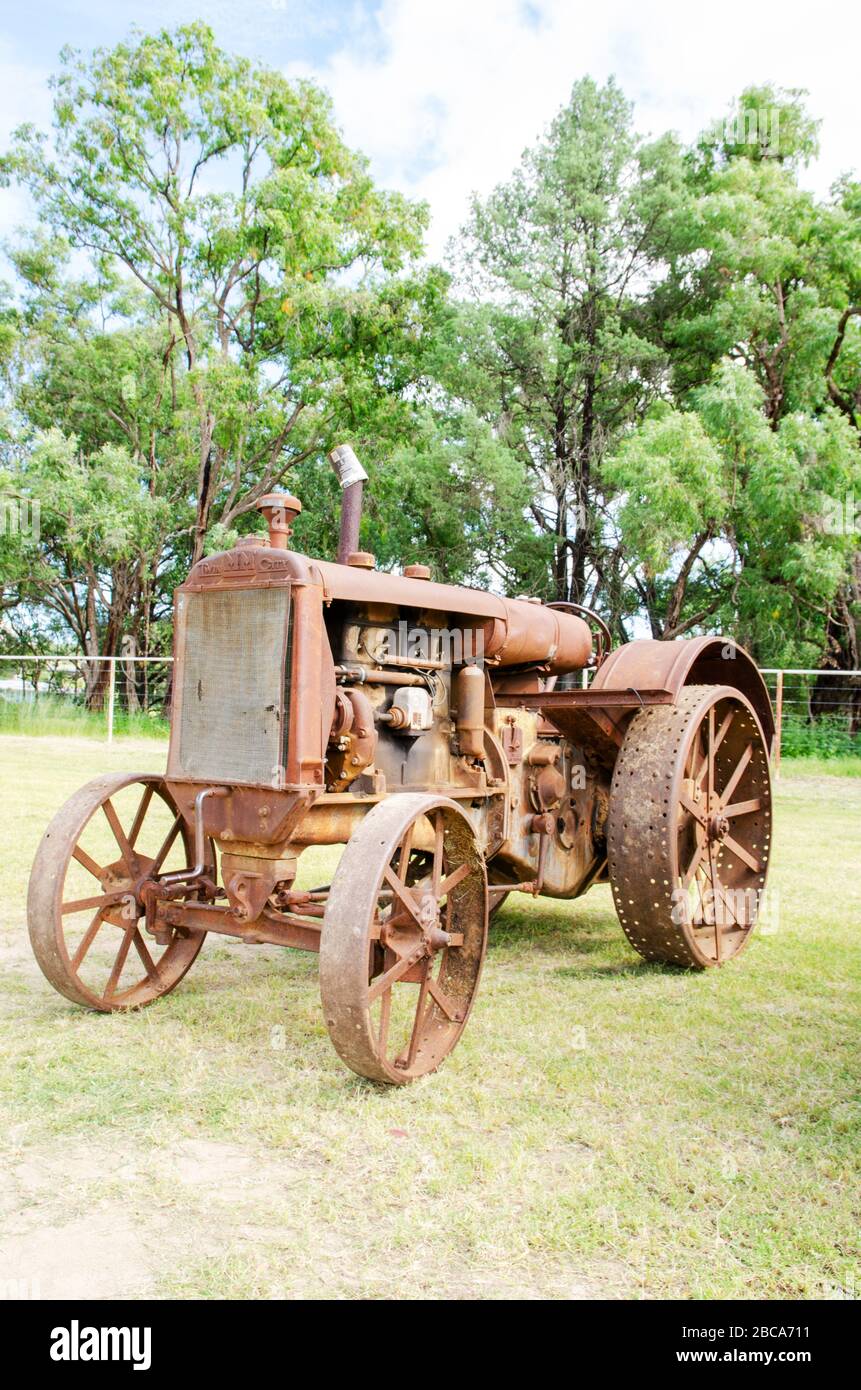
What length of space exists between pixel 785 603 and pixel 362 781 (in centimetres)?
1409

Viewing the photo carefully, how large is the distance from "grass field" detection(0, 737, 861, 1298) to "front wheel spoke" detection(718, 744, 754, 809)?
805 mm

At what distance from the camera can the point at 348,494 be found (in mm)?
4492

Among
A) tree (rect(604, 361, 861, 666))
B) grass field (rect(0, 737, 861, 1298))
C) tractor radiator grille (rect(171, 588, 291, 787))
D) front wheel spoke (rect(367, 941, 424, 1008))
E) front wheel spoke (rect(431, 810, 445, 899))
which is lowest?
grass field (rect(0, 737, 861, 1298))

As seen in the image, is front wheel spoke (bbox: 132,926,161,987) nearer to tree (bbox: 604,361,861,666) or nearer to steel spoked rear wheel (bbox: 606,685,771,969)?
steel spoked rear wheel (bbox: 606,685,771,969)

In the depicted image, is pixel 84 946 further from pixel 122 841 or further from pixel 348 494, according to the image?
pixel 348 494

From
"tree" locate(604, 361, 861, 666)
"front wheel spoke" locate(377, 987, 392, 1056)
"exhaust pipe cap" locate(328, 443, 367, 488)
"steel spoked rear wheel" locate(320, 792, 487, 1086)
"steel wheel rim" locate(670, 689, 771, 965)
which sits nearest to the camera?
"steel spoked rear wheel" locate(320, 792, 487, 1086)

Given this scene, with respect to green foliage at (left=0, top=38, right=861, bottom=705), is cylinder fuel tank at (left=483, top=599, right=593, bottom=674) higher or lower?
lower

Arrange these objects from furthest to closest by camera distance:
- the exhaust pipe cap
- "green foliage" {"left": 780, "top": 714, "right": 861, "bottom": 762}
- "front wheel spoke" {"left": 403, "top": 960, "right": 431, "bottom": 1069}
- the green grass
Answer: the green grass < "green foliage" {"left": 780, "top": 714, "right": 861, "bottom": 762} < the exhaust pipe cap < "front wheel spoke" {"left": 403, "top": 960, "right": 431, "bottom": 1069}

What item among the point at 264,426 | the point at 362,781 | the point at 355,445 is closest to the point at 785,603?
the point at 355,445

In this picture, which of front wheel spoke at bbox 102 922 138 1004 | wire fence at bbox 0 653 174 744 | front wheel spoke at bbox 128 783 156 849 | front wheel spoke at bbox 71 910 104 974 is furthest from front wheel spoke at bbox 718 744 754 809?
wire fence at bbox 0 653 174 744

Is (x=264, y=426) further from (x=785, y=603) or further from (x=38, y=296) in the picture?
(x=785, y=603)

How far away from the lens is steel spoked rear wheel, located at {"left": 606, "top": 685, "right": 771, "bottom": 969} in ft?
15.4

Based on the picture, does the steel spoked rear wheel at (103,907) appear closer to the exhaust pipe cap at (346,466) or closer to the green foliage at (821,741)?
the exhaust pipe cap at (346,466)

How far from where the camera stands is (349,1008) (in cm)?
311
